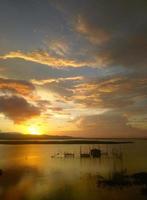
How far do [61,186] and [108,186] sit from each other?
24.1 feet

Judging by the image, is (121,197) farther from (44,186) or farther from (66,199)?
(44,186)

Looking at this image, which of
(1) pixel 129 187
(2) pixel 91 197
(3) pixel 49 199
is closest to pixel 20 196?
(3) pixel 49 199

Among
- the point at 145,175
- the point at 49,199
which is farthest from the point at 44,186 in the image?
the point at 145,175

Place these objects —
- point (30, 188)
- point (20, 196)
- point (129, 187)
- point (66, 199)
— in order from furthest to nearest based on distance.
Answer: point (30, 188) → point (129, 187) → point (20, 196) → point (66, 199)

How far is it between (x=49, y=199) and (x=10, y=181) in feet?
59.7

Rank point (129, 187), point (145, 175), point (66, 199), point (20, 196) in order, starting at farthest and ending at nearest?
point (145, 175), point (129, 187), point (20, 196), point (66, 199)

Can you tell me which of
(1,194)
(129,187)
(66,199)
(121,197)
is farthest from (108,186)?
(1,194)

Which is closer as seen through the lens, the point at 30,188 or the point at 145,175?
the point at 30,188

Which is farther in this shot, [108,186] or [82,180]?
[82,180]

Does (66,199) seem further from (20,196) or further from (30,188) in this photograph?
(30,188)

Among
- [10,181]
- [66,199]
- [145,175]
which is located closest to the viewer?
[66,199]

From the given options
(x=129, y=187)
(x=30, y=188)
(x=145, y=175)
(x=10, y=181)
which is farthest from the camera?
(x=10, y=181)

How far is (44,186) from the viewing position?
42.0 metres

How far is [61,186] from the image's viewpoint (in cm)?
4153
